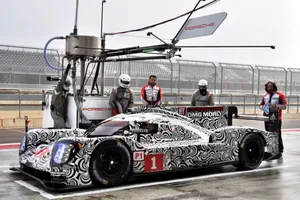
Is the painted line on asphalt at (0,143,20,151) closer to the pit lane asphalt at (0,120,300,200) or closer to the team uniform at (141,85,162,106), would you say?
the pit lane asphalt at (0,120,300,200)

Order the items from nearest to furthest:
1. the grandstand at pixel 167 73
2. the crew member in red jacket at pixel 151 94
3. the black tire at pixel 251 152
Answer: the black tire at pixel 251 152, the crew member in red jacket at pixel 151 94, the grandstand at pixel 167 73

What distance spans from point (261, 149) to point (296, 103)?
17.5 m

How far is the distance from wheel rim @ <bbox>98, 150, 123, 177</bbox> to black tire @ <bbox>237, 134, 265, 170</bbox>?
8.72 ft

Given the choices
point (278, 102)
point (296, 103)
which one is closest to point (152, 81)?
point (278, 102)

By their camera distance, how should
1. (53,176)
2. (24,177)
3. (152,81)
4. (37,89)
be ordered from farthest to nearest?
(37,89), (152,81), (24,177), (53,176)

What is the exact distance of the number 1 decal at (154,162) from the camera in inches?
283

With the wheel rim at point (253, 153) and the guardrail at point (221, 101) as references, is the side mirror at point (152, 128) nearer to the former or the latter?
the wheel rim at point (253, 153)

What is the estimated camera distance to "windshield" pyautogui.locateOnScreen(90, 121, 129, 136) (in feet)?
24.3

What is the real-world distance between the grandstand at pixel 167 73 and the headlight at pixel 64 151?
14.9 feet

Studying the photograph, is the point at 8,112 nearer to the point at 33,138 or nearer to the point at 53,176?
the point at 33,138

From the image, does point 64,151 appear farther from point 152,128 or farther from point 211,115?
point 211,115

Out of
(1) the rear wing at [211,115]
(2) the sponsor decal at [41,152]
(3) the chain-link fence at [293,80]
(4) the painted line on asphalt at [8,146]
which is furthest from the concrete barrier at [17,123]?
(3) the chain-link fence at [293,80]

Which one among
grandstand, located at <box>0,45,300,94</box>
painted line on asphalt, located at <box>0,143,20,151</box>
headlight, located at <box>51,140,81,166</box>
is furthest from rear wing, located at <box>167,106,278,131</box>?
painted line on asphalt, located at <box>0,143,20,151</box>

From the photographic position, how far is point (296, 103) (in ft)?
82.4
